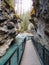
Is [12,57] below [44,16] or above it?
above

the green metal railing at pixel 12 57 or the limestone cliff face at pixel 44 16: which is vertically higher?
the green metal railing at pixel 12 57

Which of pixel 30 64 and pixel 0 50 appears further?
pixel 0 50

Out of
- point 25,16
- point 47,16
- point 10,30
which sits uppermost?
point 47,16

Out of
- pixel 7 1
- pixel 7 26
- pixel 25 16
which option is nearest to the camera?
A: pixel 7 26

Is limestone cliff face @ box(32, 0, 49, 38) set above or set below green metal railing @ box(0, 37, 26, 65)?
below

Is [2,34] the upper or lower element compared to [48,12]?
lower

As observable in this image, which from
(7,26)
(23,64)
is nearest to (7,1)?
(7,26)

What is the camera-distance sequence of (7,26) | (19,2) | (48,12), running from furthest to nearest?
(19,2) < (7,26) < (48,12)

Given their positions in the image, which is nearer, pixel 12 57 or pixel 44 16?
pixel 12 57

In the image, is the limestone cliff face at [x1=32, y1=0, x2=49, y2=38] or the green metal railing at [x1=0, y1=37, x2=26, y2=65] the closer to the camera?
the green metal railing at [x1=0, y1=37, x2=26, y2=65]

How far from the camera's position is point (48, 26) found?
574 inches

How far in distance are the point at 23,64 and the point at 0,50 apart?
9.93 ft

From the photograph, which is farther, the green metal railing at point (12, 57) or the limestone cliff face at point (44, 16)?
the limestone cliff face at point (44, 16)

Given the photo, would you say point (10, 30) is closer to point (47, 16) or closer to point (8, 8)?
point (47, 16)
